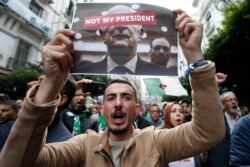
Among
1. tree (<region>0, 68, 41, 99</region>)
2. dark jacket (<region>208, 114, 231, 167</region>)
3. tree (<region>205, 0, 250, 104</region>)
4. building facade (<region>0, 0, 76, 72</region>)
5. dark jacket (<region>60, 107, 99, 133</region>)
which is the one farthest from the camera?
building facade (<region>0, 0, 76, 72</region>)

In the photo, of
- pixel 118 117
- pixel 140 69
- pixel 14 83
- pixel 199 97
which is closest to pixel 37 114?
pixel 118 117

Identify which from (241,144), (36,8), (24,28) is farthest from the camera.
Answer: (36,8)

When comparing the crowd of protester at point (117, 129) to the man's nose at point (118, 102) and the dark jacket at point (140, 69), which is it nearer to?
the man's nose at point (118, 102)

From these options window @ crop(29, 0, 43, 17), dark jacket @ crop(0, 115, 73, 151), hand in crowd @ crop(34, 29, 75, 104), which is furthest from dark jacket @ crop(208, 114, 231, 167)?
window @ crop(29, 0, 43, 17)

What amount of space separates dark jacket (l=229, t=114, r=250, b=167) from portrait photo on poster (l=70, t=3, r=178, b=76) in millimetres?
884

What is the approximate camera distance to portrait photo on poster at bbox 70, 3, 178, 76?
5.33 feet

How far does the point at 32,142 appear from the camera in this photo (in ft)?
4.22

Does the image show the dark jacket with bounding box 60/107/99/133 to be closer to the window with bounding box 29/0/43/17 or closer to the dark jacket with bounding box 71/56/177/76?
the dark jacket with bounding box 71/56/177/76

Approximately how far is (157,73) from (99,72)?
39 cm

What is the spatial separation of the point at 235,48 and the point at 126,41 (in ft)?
38.5

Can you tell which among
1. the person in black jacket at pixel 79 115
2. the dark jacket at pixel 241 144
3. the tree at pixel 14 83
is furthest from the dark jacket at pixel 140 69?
the tree at pixel 14 83

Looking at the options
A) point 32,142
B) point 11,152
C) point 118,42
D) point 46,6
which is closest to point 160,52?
point 118,42

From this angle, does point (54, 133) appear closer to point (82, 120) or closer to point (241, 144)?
point (241, 144)

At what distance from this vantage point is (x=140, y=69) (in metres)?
1.67
